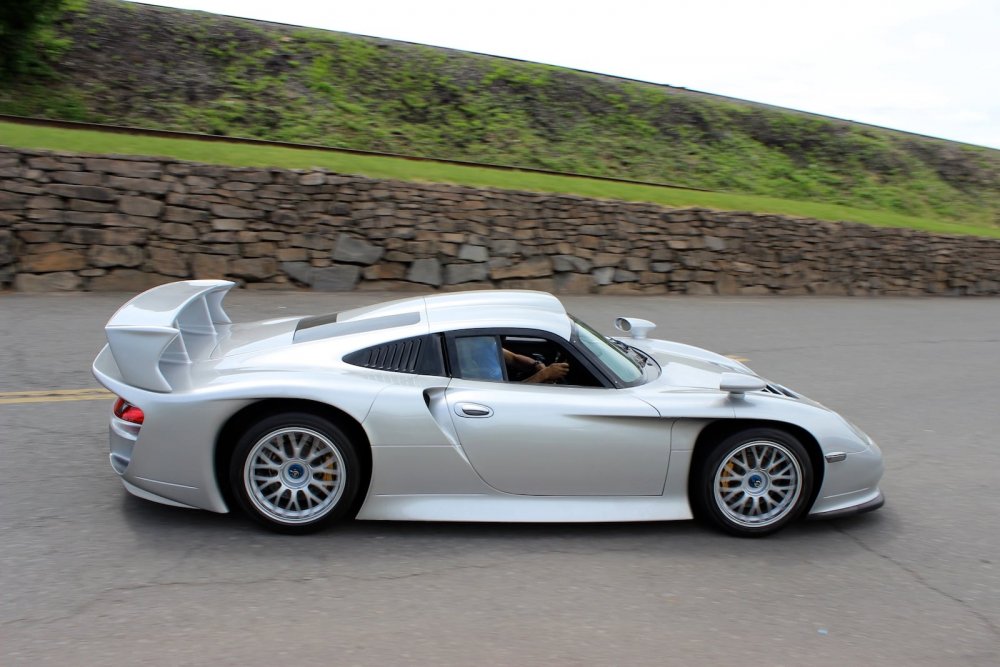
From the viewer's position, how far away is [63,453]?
5141 mm

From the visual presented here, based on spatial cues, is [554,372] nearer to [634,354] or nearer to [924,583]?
[634,354]

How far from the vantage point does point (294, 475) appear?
4121 mm

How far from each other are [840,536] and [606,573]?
1.49 m

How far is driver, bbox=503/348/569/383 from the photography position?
452cm

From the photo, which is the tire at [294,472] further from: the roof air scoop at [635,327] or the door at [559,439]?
the roof air scoop at [635,327]

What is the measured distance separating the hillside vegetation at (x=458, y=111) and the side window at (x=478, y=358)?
12520 mm

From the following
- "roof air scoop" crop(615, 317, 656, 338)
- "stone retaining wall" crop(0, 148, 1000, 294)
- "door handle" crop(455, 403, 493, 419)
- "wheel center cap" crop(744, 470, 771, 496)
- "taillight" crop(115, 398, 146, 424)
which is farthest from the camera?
"stone retaining wall" crop(0, 148, 1000, 294)

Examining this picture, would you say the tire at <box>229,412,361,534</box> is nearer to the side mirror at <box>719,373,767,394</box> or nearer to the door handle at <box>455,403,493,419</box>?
the door handle at <box>455,403,493,419</box>

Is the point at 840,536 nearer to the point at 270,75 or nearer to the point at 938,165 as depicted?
the point at 270,75

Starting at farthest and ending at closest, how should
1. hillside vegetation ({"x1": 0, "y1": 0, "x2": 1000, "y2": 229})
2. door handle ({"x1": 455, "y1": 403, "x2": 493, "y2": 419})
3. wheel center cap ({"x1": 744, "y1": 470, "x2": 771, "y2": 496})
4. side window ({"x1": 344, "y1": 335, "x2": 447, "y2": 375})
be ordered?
hillside vegetation ({"x1": 0, "y1": 0, "x2": 1000, "y2": 229}) < wheel center cap ({"x1": 744, "y1": 470, "x2": 771, "y2": 496}) < side window ({"x1": 344, "y1": 335, "x2": 447, "y2": 375}) < door handle ({"x1": 455, "y1": 403, "x2": 493, "y2": 419})

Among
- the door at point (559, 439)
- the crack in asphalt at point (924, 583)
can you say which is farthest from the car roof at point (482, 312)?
the crack in asphalt at point (924, 583)

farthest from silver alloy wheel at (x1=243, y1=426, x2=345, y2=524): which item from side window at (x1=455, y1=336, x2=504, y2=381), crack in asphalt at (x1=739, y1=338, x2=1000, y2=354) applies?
crack in asphalt at (x1=739, y1=338, x2=1000, y2=354)

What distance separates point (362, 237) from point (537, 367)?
8.51 meters

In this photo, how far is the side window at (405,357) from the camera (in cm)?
431
